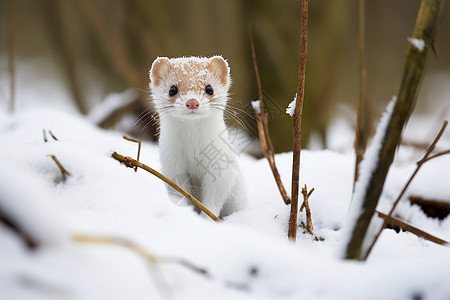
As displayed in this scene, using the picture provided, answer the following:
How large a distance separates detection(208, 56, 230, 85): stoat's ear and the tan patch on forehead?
34mm

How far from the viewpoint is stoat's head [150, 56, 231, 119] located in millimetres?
1236

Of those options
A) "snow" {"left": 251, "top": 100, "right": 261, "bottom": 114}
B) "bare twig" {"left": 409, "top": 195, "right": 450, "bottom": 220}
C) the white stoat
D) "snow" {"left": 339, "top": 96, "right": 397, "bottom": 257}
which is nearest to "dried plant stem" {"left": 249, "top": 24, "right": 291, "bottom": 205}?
"snow" {"left": 251, "top": 100, "right": 261, "bottom": 114}

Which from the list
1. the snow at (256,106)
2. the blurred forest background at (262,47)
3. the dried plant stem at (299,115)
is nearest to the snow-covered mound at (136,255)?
the dried plant stem at (299,115)

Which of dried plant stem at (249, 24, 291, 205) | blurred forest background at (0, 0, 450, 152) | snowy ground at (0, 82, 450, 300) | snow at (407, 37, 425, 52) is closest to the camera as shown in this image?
snowy ground at (0, 82, 450, 300)

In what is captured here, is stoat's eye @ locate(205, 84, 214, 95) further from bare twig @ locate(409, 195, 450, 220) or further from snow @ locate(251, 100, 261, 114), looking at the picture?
bare twig @ locate(409, 195, 450, 220)

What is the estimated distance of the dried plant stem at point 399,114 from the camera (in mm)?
724

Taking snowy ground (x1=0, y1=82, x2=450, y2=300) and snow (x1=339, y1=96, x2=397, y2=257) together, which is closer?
snowy ground (x1=0, y1=82, x2=450, y2=300)

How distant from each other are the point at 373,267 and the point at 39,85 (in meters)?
6.67

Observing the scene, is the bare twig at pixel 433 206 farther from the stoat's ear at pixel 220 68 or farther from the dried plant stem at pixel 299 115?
the stoat's ear at pixel 220 68

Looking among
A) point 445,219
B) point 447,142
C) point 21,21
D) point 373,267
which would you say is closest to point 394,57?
point 447,142

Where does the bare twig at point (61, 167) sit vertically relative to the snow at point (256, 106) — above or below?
below

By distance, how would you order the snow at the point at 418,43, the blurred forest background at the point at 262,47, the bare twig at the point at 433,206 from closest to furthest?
the snow at the point at 418,43
the bare twig at the point at 433,206
the blurred forest background at the point at 262,47

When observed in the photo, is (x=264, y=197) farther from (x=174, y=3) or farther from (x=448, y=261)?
(x=174, y=3)

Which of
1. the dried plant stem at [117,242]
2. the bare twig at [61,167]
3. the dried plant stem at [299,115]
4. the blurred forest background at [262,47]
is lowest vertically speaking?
the dried plant stem at [117,242]
